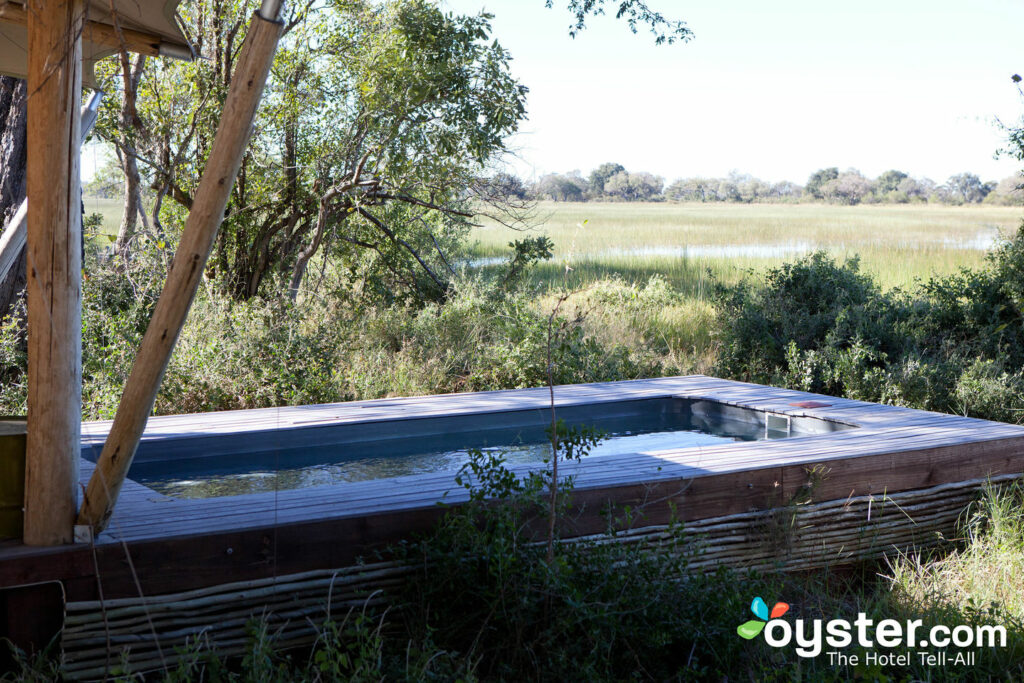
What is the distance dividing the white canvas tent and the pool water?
1412 mm

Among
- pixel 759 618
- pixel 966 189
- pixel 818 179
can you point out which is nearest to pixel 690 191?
pixel 818 179

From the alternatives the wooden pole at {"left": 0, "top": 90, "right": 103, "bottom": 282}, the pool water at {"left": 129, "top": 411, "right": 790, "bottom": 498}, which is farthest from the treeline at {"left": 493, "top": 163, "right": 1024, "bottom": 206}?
the wooden pole at {"left": 0, "top": 90, "right": 103, "bottom": 282}

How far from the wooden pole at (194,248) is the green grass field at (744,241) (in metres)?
4.54

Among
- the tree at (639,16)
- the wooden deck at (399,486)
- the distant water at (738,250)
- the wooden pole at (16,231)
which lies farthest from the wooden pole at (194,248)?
the distant water at (738,250)

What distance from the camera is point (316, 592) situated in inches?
106

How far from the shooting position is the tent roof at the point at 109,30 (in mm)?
2785

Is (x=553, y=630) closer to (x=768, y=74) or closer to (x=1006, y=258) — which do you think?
(x=1006, y=258)

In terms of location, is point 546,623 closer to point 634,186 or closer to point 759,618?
point 759,618

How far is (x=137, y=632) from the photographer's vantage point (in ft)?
8.02

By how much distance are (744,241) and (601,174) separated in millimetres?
18012

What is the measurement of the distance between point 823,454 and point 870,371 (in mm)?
3149

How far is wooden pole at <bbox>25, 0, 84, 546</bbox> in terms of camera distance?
2.24m

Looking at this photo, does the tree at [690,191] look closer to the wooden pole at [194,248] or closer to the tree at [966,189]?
the tree at [966,189]

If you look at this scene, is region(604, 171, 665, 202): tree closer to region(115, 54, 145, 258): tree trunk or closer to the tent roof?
region(115, 54, 145, 258): tree trunk
